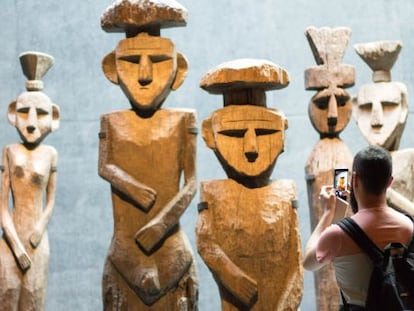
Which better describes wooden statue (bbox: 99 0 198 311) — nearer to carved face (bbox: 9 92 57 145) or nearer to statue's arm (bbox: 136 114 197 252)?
statue's arm (bbox: 136 114 197 252)

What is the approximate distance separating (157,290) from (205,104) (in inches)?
121

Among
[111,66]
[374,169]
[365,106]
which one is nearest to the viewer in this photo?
[374,169]

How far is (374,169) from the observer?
3295mm

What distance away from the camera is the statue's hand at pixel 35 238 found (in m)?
5.93

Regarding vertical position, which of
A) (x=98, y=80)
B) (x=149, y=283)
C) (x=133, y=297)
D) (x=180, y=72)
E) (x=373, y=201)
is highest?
(x=180, y=72)

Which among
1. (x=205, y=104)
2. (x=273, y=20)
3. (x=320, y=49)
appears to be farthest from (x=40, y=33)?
(x=320, y=49)

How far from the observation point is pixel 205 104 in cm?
766

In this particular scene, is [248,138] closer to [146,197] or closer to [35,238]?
[146,197]

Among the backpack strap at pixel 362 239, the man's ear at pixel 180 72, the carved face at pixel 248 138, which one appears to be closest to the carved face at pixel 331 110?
the man's ear at pixel 180 72

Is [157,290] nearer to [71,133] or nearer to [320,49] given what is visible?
[320,49]

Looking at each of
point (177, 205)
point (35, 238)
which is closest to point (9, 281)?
point (35, 238)

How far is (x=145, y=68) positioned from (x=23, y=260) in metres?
1.63

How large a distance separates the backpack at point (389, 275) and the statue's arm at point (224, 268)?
56.3 inches

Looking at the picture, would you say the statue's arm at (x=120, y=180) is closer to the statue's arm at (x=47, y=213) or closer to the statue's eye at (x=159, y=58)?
the statue's eye at (x=159, y=58)
